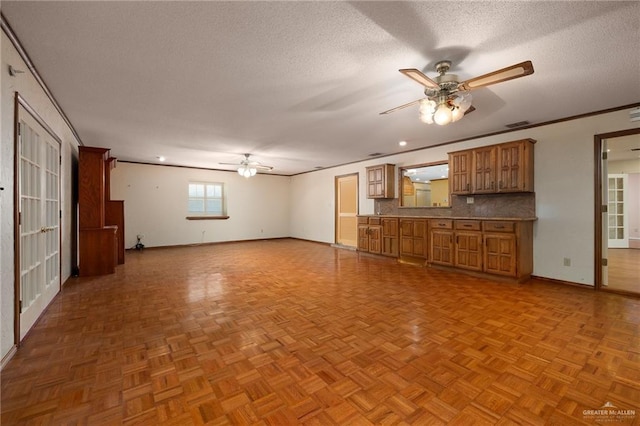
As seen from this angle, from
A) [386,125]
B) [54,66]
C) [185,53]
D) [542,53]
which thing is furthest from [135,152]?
[542,53]

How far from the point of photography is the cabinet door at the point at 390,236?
5689 millimetres

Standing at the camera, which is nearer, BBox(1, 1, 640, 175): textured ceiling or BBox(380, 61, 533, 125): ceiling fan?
BBox(1, 1, 640, 175): textured ceiling

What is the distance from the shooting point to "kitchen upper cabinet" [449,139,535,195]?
4.06m

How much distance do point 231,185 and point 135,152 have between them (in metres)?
2.94

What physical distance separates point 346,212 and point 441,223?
358 centimetres

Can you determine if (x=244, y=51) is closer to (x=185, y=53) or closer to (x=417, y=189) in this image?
(x=185, y=53)

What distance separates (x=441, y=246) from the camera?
15.7 feet

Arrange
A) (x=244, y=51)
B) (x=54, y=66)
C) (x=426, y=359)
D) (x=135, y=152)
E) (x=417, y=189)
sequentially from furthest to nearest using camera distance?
(x=417, y=189), (x=135, y=152), (x=54, y=66), (x=244, y=51), (x=426, y=359)

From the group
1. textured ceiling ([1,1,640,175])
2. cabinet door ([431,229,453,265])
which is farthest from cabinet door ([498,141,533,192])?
cabinet door ([431,229,453,265])

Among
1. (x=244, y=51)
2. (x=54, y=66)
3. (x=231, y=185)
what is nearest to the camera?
(x=244, y=51)

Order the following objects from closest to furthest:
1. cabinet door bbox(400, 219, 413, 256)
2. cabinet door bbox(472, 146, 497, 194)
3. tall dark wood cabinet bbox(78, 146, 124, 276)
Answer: tall dark wood cabinet bbox(78, 146, 124, 276), cabinet door bbox(472, 146, 497, 194), cabinet door bbox(400, 219, 413, 256)

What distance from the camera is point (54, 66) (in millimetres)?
2395

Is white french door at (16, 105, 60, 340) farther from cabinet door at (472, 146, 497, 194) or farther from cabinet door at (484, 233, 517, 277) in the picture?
cabinet door at (472, 146, 497, 194)

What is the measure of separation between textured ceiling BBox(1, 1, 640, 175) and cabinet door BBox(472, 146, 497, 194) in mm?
500
